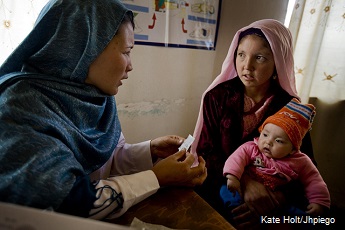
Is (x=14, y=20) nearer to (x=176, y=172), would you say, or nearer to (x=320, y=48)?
(x=176, y=172)

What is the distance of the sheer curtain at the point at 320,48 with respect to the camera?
1.75 metres

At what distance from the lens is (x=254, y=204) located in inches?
38.0

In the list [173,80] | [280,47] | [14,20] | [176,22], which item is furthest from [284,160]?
[14,20]

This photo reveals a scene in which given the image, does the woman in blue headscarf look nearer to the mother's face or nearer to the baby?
the mother's face

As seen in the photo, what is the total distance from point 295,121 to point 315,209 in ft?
1.38

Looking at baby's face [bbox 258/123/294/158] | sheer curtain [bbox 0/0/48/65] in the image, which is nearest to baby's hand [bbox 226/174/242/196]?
baby's face [bbox 258/123/294/158]

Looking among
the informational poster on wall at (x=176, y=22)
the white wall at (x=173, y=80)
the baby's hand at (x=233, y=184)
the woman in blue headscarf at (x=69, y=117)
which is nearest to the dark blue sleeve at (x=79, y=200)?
Result: the woman in blue headscarf at (x=69, y=117)

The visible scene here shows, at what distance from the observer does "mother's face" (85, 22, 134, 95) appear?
2.53 feet

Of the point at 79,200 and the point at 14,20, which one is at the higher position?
the point at 14,20

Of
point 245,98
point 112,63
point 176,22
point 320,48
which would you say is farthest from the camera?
point 320,48

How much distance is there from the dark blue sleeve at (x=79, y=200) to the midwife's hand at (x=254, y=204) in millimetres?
751

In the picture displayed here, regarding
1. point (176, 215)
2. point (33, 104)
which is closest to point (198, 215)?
point (176, 215)

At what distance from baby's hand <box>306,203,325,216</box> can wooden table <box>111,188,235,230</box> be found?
60 centimetres

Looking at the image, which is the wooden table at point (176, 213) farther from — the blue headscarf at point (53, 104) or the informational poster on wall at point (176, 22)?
the informational poster on wall at point (176, 22)
